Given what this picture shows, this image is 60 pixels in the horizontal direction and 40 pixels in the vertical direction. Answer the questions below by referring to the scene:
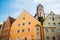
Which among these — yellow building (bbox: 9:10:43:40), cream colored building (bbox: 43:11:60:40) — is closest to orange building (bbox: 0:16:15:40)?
yellow building (bbox: 9:10:43:40)

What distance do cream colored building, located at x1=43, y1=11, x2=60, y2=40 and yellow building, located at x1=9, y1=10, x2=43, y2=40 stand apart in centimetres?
177

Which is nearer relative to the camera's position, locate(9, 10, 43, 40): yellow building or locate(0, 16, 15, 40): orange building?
locate(9, 10, 43, 40): yellow building

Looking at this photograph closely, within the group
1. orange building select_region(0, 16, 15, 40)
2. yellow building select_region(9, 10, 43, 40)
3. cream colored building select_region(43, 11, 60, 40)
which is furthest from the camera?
orange building select_region(0, 16, 15, 40)

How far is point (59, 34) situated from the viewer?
44.8 m

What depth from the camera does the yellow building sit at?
4588 centimetres

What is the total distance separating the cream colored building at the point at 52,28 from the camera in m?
44.9

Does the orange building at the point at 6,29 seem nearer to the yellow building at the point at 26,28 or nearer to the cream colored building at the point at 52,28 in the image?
the yellow building at the point at 26,28

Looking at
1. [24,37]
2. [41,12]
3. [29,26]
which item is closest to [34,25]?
[29,26]

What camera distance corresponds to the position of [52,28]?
4559 cm

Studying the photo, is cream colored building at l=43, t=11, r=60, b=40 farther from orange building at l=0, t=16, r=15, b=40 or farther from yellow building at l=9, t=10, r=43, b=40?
orange building at l=0, t=16, r=15, b=40

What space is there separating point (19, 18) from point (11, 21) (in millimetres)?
3872

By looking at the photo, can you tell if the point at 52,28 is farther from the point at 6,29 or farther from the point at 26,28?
the point at 6,29

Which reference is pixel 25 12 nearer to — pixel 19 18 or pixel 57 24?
pixel 19 18

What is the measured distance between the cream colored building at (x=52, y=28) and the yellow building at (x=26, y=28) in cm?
177
